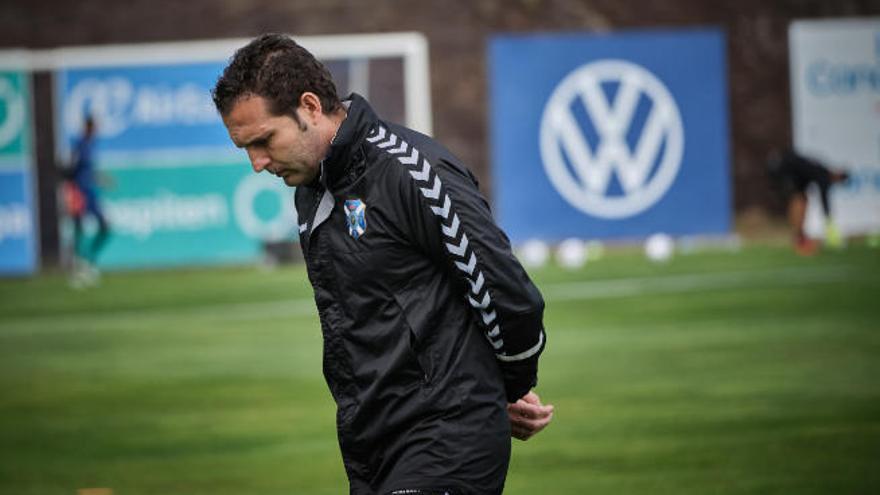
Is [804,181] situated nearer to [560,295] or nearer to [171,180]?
[560,295]

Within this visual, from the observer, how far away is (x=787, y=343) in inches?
561

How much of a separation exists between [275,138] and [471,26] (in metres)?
24.8

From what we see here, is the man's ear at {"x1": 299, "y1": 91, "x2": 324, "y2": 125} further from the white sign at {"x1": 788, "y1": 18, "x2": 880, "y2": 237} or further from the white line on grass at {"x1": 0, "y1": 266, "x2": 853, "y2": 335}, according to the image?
the white sign at {"x1": 788, "y1": 18, "x2": 880, "y2": 237}

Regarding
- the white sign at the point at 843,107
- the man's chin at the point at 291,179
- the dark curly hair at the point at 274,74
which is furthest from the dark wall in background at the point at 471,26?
the dark curly hair at the point at 274,74

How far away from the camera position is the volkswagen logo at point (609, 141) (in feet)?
87.7

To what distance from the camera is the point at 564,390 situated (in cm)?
1234

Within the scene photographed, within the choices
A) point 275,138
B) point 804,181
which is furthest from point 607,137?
point 275,138

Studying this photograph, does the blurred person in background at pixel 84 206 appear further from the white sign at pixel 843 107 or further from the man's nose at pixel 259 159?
the man's nose at pixel 259 159

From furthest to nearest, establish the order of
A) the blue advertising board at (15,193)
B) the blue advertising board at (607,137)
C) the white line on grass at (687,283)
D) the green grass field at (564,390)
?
the blue advertising board at (607,137) < the blue advertising board at (15,193) < the white line on grass at (687,283) < the green grass field at (564,390)

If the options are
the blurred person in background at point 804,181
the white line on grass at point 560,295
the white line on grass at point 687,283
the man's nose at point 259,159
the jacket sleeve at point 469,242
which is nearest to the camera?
the jacket sleeve at point 469,242

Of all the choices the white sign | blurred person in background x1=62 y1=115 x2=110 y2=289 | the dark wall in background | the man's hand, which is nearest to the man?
the man's hand

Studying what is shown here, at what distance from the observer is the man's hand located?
15.2 ft

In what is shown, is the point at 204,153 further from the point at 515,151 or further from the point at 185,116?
the point at 515,151

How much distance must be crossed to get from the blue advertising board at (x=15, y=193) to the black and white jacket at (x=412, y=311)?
73.8 feet
